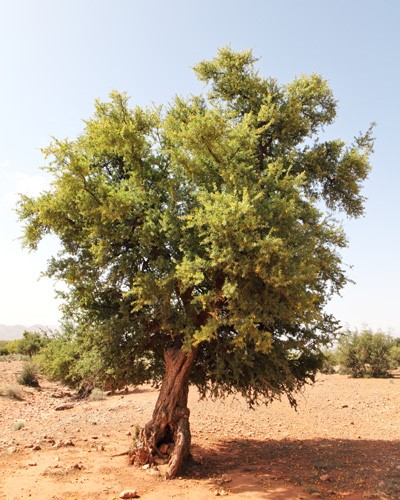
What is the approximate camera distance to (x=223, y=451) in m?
12.8

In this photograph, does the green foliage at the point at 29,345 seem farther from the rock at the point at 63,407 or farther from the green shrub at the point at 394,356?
the green shrub at the point at 394,356

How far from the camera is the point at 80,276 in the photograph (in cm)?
1085

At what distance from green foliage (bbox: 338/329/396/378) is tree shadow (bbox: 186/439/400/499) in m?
19.4

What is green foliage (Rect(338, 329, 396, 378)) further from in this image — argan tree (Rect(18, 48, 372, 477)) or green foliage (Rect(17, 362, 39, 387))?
green foliage (Rect(17, 362, 39, 387))

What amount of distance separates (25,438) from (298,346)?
10.3 metres

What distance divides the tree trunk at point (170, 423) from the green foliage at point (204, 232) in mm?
659

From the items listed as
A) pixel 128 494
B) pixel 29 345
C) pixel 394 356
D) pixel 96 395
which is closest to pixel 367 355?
pixel 394 356

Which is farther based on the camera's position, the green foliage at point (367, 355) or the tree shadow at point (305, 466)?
the green foliage at point (367, 355)

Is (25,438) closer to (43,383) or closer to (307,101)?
(307,101)

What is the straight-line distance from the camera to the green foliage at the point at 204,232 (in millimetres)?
8992

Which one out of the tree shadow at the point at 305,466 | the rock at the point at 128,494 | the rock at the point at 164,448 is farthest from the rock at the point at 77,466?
the tree shadow at the point at 305,466

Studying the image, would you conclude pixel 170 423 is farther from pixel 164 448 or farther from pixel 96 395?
pixel 96 395

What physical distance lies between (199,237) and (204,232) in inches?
49.8

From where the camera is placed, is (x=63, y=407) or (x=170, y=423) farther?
(x=63, y=407)
